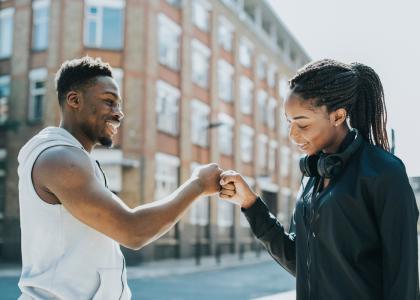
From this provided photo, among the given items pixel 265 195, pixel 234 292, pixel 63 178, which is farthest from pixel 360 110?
pixel 265 195

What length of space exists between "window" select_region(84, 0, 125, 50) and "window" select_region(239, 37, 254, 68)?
12.7 meters

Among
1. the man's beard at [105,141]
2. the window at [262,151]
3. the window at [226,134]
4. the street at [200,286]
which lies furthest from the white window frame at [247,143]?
the man's beard at [105,141]

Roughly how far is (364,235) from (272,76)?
127 feet

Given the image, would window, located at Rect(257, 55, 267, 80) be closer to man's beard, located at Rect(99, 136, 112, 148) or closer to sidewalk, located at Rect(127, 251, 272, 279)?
sidewalk, located at Rect(127, 251, 272, 279)

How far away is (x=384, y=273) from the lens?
6.16 ft

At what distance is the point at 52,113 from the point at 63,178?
20460 millimetres

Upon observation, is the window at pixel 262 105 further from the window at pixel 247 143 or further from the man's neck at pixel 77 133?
the man's neck at pixel 77 133

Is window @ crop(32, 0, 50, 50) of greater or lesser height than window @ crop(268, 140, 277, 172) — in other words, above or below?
above

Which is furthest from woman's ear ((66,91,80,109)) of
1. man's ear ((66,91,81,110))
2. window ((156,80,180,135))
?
window ((156,80,180,135))

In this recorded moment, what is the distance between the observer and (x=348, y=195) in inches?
76.9

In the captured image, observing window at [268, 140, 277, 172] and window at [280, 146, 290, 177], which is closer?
window at [268, 140, 277, 172]

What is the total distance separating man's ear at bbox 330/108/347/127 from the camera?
217cm

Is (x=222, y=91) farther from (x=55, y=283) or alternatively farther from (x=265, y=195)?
(x=55, y=283)

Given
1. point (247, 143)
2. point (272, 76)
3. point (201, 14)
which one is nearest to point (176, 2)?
point (201, 14)
